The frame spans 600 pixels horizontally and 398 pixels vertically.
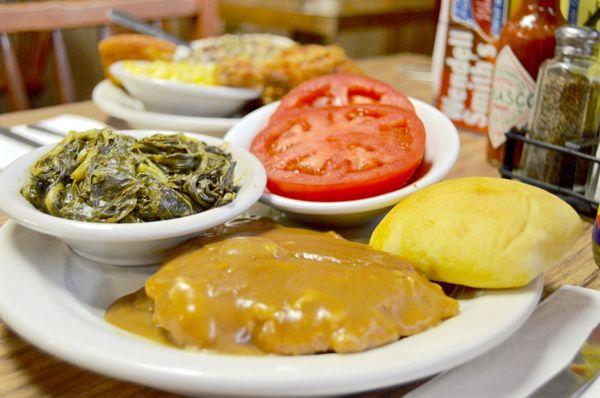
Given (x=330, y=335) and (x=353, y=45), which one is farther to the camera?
(x=353, y=45)

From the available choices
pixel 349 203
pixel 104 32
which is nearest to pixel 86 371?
pixel 349 203

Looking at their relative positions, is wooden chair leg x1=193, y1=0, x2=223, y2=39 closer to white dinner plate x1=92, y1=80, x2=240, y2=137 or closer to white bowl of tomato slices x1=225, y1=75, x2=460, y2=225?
white dinner plate x1=92, y1=80, x2=240, y2=137

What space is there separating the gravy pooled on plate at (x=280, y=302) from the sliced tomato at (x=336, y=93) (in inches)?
27.1

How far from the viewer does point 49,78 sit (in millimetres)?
5402

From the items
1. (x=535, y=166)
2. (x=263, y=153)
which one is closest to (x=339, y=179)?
(x=263, y=153)

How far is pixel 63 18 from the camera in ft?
8.84

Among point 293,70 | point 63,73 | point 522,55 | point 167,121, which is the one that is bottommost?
point 63,73

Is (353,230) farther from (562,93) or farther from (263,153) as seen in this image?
(562,93)

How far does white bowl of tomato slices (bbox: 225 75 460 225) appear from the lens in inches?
50.1

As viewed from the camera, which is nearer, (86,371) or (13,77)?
(86,371)

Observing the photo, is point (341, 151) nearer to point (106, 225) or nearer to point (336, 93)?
point (336, 93)

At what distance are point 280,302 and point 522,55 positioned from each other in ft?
3.71

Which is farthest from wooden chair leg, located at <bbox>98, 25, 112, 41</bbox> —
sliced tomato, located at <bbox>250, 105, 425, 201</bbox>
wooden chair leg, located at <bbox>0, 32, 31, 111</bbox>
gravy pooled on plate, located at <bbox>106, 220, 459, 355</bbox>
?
gravy pooled on plate, located at <bbox>106, 220, 459, 355</bbox>

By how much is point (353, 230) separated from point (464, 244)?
39 cm
